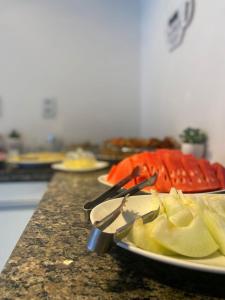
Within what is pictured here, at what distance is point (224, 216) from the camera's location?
349mm

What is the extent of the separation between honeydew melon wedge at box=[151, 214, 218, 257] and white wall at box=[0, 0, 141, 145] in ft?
5.12

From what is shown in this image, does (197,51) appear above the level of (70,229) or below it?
above

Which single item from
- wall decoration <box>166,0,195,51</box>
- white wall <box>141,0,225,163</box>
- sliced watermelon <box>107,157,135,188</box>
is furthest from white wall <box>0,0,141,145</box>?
sliced watermelon <box>107,157,135,188</box>

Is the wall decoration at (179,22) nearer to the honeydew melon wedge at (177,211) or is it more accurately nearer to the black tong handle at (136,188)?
the black tong handle at (136,188)

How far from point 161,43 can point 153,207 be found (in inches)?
47.6

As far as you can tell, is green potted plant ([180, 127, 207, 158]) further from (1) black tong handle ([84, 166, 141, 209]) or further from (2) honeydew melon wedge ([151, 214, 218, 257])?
(2) honeydew melon wedge ([151, 214, 218, 257])

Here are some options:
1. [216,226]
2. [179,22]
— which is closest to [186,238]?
[216,226]

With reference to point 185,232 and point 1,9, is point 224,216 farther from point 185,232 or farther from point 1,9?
point 1,9

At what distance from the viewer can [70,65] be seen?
1806 millimetres

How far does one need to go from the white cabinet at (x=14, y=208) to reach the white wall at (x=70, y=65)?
0.84 meters

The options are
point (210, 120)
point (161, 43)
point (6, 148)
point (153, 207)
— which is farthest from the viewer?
point (6, 148)

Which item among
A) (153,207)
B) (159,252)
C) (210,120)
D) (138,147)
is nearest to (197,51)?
(210,120)

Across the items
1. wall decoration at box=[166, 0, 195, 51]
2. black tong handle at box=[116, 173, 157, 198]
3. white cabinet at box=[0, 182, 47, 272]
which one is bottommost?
white cabinet at box=[0, 182, 47, 272]

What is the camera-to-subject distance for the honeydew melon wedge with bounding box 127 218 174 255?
1.02 feet
